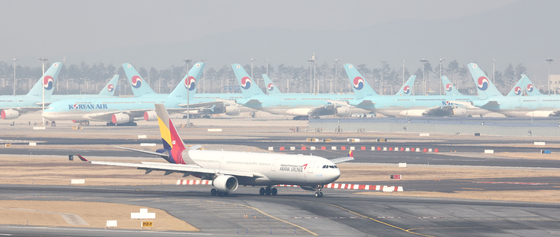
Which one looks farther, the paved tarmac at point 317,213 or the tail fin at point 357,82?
the tail fin at point 357,82

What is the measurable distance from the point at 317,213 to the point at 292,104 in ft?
446

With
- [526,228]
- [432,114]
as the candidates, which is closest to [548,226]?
[526,228]

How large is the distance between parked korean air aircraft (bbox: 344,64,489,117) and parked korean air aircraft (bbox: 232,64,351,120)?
1076 cm

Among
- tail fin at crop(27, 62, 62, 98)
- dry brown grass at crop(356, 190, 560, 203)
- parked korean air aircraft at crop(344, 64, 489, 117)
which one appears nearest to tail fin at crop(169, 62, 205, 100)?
tail fin at crop(27, 62, 62, 98)

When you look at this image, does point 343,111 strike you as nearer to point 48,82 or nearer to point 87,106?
point 87,106

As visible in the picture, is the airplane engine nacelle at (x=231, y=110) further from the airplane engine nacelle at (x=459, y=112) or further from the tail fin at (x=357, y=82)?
the airplane engine nacelle at (x=459, y=112)

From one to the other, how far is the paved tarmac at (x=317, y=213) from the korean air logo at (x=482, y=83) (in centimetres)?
10560

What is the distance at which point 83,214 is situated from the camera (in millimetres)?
37594

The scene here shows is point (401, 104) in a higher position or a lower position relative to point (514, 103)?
higher

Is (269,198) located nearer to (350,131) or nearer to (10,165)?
(10,165)

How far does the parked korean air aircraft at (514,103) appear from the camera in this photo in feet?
480

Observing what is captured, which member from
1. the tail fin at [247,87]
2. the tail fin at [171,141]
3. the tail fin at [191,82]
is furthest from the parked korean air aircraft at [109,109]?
the tail fin at [171,141]

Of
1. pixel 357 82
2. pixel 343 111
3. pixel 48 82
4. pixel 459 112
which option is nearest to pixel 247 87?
pixel 343 111

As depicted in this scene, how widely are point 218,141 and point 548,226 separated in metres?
68.0
